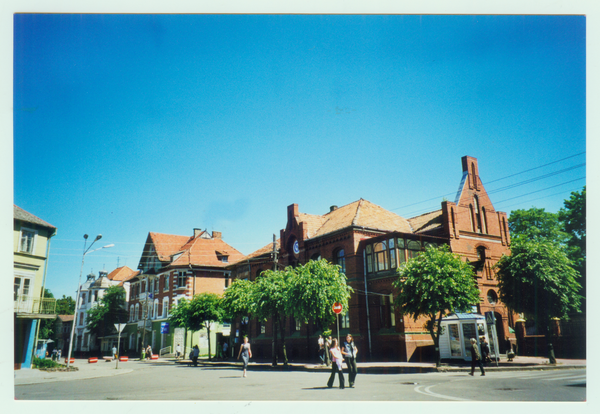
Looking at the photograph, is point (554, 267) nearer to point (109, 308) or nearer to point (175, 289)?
point (175, 289)

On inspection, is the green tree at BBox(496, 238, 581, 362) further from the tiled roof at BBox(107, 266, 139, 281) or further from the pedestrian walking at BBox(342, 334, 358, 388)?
the tiled roof at BBox(107, 266, 139, 281)

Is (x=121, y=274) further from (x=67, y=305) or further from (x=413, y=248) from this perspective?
(x=413, y=248)

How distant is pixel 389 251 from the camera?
96.6 feet

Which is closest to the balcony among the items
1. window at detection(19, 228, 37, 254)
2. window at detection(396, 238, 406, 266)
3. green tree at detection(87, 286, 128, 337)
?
window at detection(19, 228, 37, 254)

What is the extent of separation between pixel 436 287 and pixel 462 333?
4.21m

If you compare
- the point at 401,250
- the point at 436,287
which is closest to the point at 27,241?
the point at 401,250

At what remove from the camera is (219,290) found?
2088 inches

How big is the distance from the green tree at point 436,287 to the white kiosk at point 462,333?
64.7 inches

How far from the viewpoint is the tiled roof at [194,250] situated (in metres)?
52.6

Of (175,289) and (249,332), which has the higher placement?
(175,289)

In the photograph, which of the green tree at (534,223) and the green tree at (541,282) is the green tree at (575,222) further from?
the green tree at (541,282)
